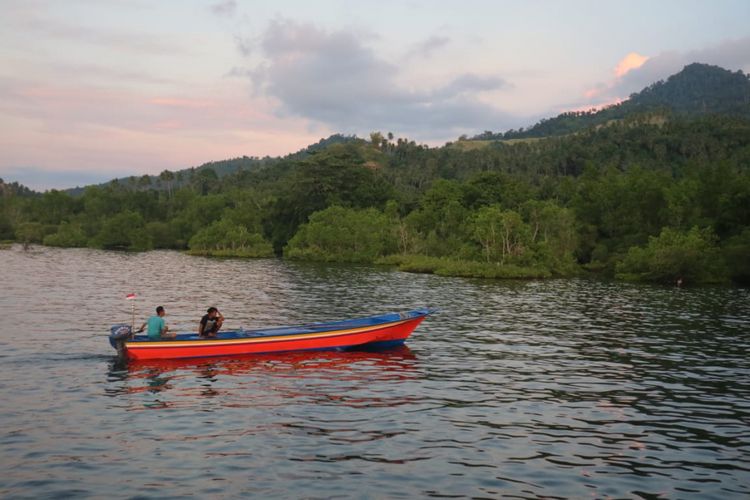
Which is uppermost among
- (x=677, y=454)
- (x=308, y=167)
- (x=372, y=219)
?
(x=308, y=167)

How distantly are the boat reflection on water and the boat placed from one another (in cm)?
39

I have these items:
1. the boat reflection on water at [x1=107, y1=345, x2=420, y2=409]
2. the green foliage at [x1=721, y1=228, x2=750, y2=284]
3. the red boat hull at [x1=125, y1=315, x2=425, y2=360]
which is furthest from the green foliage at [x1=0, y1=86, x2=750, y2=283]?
the boat reflection on water at [x1=107, y1=345, x2=420, y2=409]

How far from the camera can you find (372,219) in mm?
125438

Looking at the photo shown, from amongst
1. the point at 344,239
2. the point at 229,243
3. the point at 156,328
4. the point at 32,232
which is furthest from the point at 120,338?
the point at 32,232

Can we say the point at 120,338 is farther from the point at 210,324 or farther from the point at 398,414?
the point at 398,414

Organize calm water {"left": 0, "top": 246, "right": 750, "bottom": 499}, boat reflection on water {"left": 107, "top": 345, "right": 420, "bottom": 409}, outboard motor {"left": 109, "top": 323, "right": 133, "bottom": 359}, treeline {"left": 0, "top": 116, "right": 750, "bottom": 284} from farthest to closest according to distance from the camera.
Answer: treeline {"left": 0, "top": 116, "right": 750, "bottom": 284} → outboard motor {"left": 109, "top": 323, "right": 133, "bottom": 359} → boat reflection on water {"left": 107, "top": 345, "right": 420, "bottom": 409} → calm water {"left": 0, "top": 246, "right": 750, "bottom": 499}

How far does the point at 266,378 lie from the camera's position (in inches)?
1034

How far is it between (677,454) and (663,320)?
3024 centimetres

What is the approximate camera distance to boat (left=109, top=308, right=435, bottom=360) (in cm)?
2869

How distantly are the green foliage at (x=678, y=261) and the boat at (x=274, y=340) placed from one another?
53.9m

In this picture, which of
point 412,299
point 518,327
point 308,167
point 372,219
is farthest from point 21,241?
point 518,327

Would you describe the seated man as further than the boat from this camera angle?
Yes

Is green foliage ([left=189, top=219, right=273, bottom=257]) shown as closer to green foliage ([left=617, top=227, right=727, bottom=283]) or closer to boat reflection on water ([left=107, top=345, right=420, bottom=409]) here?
green foliage ([left=617, top=227, right=727, bottom=283])

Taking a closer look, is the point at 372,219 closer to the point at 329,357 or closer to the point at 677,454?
the point at 329,357
